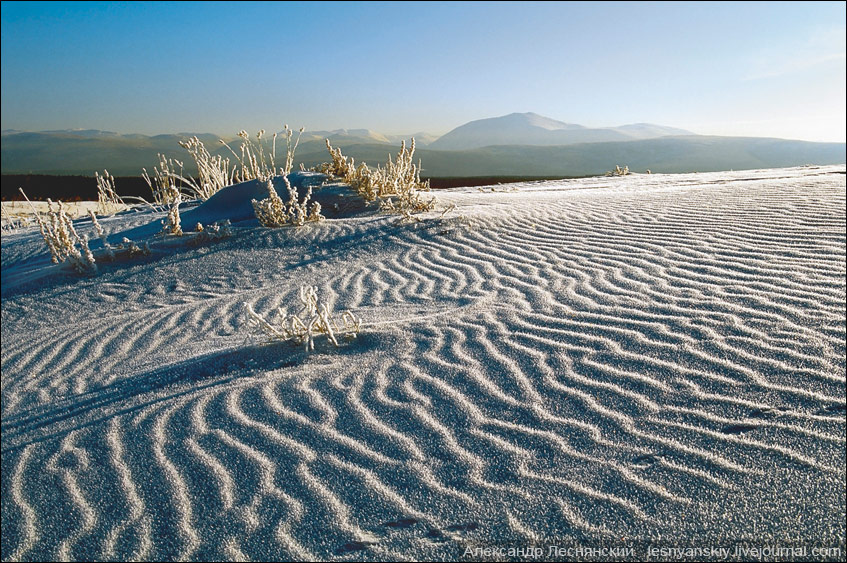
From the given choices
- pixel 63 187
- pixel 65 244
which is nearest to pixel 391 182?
pixel 65 244

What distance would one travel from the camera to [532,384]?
2.69 meters

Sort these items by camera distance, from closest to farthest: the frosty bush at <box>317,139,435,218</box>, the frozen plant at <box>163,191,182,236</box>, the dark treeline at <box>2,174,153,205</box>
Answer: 1. the frozen plant at <box>163,191,182,236</box>
2. the frosty bush at <box>317,139,435,218</box>
3. the dark treeline at <box>2,174,153,205</box>

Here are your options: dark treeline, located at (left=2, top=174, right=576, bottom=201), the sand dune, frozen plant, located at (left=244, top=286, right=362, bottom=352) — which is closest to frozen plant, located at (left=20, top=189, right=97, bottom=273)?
the sand dune

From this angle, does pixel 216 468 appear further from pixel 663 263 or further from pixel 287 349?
pixel 663 263

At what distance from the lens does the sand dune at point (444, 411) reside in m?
1.90

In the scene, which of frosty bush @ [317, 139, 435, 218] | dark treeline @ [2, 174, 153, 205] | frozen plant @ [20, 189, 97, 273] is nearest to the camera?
frozen plant @ [20, 189, 97, 273]

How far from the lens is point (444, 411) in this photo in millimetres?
2514

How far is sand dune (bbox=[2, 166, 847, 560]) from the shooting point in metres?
1.90

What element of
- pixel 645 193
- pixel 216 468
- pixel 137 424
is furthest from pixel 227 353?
pixel 645 193

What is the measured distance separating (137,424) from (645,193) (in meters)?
7.87

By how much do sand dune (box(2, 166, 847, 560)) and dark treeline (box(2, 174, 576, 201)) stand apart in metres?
13.3

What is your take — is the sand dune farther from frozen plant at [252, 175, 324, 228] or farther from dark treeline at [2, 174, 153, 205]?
dark treeline at [2, 174, 153, 205]

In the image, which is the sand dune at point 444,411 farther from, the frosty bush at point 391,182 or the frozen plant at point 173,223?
the frosty bush at point 391,182

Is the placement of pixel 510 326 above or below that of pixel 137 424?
above
